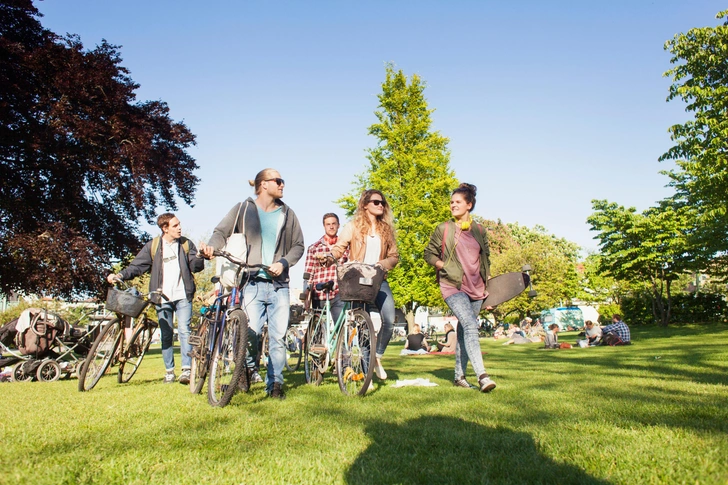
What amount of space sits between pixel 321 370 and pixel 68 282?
1110 cm

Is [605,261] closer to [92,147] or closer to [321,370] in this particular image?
[92,147]

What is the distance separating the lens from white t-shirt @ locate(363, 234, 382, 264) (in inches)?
239

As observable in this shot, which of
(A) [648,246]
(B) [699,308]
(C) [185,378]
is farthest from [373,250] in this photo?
(B) [699,308]

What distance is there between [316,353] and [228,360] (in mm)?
1297

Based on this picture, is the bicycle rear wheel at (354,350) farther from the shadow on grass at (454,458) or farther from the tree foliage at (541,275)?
the tree foliage at (541,275)

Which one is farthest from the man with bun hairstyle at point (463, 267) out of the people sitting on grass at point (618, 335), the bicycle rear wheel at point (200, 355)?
the people sitting on grass at point (618, 335)

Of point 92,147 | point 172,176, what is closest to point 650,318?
point 172,176

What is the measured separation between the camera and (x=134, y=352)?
279 inches

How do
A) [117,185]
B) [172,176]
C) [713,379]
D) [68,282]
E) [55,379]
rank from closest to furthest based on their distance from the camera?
[713,379] → [55,379] → [68,282] → [117,185] → [172,176]

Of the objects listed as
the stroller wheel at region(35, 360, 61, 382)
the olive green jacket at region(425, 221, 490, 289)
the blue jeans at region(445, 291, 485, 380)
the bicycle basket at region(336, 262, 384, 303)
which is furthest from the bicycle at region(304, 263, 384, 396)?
the stroller wheel at region(35, 360, 61, 382)

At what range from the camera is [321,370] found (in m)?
6.08

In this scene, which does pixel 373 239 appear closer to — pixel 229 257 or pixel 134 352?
pixel 229 257

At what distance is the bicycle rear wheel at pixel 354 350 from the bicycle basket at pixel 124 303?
2666mm

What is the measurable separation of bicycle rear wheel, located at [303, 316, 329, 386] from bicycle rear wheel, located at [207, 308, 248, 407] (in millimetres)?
1283
